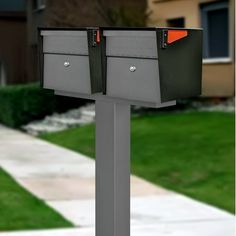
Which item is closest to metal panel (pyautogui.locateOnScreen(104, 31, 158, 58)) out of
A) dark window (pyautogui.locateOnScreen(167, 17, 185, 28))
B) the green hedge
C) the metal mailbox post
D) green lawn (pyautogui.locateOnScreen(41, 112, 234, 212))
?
the metal mailbox post

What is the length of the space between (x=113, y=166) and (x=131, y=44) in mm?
684

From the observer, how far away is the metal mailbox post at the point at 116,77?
329 cm

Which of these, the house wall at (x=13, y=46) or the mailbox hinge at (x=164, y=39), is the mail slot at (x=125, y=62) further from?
the house wall at (x=13, y=46)

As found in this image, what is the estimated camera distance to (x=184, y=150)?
12.6 m

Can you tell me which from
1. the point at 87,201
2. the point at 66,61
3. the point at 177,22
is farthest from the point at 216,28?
the point at 66,61

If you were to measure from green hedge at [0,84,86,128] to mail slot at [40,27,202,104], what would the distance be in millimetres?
15700

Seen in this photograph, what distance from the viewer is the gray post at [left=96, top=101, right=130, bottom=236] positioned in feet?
12.1

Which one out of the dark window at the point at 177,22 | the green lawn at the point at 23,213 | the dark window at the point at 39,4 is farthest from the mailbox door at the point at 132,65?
the dark window at the point at 39,4

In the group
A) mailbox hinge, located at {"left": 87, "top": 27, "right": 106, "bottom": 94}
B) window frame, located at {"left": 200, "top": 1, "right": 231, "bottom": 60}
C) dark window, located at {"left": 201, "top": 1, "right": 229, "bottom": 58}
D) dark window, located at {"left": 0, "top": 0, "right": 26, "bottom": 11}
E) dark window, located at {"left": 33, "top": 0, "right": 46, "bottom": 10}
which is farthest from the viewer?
dark window, located at {"left": 0, "top": 0, "right": 26, "bottom": 11}

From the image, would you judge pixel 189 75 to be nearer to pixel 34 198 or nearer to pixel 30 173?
pixel 34 198

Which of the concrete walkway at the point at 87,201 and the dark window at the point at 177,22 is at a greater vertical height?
the dark window at the point at 177,22

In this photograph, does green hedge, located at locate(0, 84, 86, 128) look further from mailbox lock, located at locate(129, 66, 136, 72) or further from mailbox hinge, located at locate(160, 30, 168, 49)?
mailbox hinge, located at locate(160, 30, 168, 49)

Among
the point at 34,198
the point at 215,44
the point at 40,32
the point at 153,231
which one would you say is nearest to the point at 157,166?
the point at 34,198

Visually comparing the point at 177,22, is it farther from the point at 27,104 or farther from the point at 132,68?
the point at 132,68
